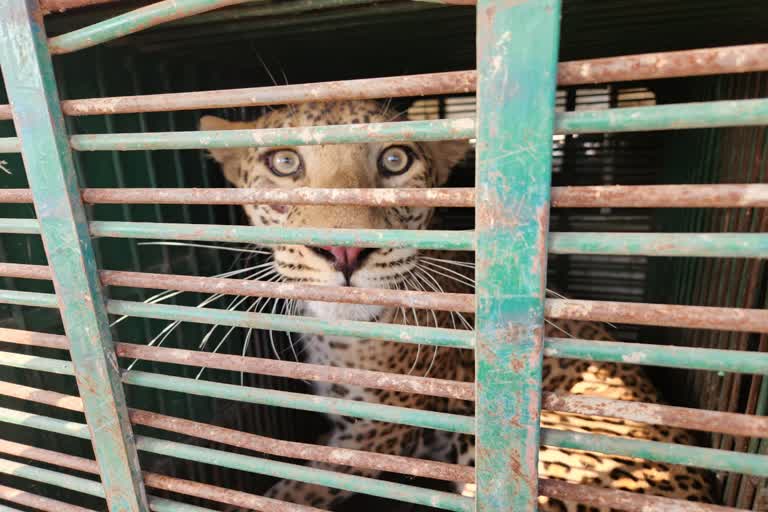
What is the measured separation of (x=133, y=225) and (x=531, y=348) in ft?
2.93

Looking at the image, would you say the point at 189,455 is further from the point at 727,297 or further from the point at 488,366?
the point at 727,297

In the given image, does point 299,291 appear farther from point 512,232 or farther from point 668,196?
point 668,196

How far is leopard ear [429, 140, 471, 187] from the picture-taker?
2.46 meters

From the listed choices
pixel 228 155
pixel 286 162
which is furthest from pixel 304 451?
pixel 228 155

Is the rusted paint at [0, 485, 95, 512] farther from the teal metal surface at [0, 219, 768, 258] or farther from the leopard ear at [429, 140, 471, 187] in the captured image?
the leopard ear at [429, 140, 471, 187]

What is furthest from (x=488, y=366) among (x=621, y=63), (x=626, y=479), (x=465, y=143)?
(x=465, y=143)

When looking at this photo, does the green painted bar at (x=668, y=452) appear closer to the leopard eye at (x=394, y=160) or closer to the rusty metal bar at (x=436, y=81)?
the rusty metal bar at (x=436, y=81)

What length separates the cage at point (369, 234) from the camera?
75 centimetres

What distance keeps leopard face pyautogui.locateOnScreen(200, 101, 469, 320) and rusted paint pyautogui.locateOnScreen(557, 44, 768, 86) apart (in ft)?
3.09

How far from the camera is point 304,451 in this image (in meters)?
1.11

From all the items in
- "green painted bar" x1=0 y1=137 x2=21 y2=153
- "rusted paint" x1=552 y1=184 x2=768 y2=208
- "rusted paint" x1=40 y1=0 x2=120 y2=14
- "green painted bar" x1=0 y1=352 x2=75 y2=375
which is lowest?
"green painted bar" x1=0 y1=352 x2=75 y2=375

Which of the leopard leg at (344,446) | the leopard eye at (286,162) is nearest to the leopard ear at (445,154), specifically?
the leopard eye at (286,162)

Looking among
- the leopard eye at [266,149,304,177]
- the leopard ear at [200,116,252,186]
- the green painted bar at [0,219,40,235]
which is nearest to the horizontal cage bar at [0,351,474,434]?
the green painted bar at [0,219,40,235]

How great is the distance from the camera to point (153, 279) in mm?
1122
